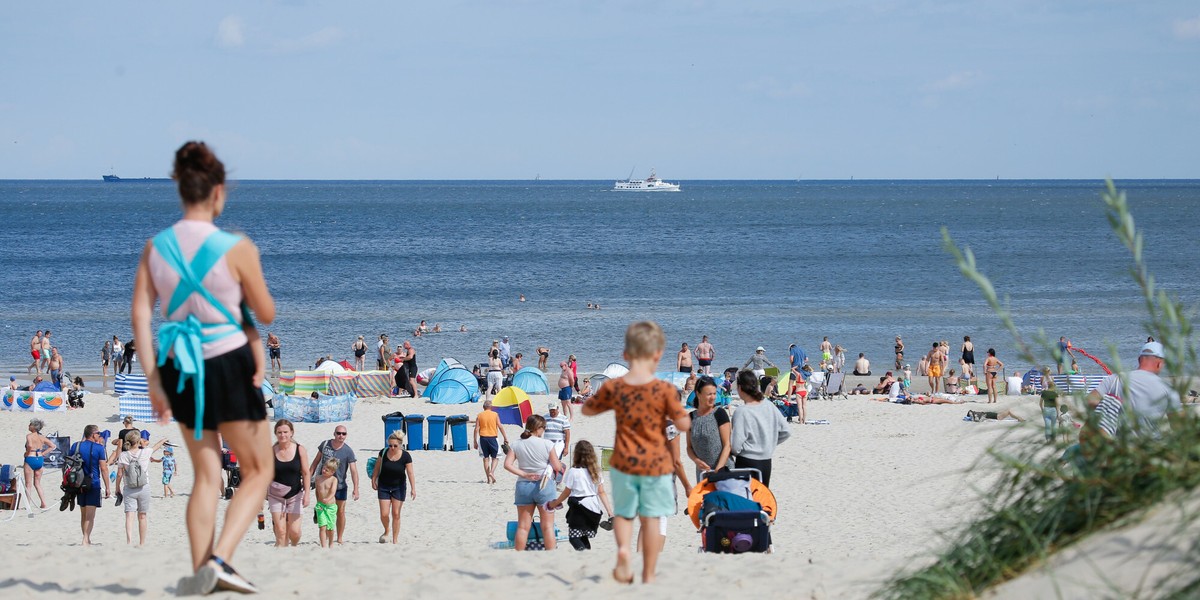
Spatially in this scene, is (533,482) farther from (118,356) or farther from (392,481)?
(118,356)

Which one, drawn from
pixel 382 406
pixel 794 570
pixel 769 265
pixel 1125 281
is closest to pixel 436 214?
pixel 769 265

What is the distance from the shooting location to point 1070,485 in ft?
12.9

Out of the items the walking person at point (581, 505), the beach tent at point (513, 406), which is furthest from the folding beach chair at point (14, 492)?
the walking person at point (581, 505)

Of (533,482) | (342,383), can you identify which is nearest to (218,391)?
(533,482)

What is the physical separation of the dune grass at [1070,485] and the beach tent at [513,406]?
44.1 ft

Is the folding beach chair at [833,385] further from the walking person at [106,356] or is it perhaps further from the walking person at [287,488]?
the walking person at [106,356]

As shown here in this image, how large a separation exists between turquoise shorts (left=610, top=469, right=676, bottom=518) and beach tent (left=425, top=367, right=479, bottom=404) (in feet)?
58.4

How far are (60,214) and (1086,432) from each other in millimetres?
129246

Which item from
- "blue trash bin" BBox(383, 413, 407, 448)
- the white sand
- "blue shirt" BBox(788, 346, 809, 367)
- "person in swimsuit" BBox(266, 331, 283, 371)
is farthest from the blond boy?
"person in swimsuit" BBox(266, 331, 283, 371)

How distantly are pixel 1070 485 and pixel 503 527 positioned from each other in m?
8.66

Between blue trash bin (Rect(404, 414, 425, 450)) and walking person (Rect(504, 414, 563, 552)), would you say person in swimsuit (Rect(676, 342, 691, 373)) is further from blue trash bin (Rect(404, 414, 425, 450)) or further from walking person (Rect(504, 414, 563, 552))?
walking person (Rect(504, 414, 563, 552))

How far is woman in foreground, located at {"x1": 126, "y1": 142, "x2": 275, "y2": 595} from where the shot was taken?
426 cm

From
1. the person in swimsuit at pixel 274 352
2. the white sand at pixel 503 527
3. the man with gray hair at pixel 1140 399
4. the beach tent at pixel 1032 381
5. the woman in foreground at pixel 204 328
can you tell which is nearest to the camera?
the man with gray hair at pixel 1140 399

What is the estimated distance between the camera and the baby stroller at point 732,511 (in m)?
7.05
